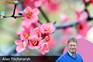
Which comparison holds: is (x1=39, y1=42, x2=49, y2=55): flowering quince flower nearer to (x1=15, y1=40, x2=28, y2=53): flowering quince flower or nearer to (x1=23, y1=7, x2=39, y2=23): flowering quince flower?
(x1=15, y1=40, x2=28, y2=53): flowering quince flower

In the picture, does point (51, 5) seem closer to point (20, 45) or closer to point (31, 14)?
point (31, 14)

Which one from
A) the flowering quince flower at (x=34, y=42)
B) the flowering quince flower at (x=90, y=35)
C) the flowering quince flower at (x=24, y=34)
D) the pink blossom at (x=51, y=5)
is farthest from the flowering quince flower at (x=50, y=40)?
the flowering quince flower at (x=90, y=35)

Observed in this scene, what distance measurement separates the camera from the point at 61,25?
12.4 feet

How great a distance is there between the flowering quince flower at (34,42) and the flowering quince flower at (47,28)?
0.12 metres

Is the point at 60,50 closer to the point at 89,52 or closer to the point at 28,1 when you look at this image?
the point at 89,52

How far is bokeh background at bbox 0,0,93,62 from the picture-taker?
146 inches

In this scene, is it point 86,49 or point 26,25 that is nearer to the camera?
point 26,25

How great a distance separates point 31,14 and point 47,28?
28cm

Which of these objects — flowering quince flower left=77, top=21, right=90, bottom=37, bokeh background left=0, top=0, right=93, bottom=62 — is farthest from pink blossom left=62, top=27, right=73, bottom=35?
flowering quince flower left=77, top=21, right=90, bottom=37

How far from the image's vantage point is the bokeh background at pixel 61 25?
3711 millimetres

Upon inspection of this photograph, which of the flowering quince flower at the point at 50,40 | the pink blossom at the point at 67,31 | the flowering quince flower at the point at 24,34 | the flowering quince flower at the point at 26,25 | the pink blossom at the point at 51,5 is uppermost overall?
the pink blossom at the point at 51,5

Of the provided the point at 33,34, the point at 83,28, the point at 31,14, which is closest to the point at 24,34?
the point at 33,34

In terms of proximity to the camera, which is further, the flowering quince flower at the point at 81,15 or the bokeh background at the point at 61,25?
the flowering quince flower at the point at 81,15

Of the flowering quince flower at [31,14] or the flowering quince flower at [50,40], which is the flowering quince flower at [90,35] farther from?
the flowering quince flower at [31,14]
